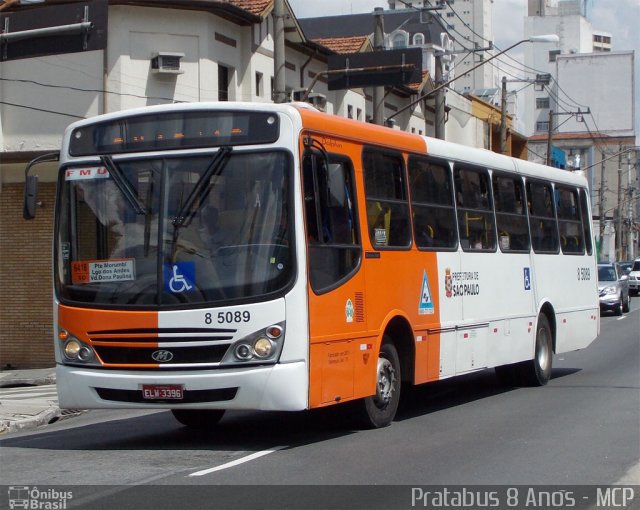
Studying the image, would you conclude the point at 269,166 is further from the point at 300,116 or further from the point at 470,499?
the point at 470,499

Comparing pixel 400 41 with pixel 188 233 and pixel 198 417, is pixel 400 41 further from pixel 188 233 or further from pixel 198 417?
pixel 188 233

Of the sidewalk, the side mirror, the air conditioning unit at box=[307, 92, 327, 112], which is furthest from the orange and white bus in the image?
the air conditioning unit at box=[307, 92, 327, 112]

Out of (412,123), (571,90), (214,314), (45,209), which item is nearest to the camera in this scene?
(214,314)

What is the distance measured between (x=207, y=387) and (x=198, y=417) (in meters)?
2.59

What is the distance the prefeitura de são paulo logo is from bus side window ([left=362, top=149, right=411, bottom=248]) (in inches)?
174

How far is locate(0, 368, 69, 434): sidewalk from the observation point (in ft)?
45.6

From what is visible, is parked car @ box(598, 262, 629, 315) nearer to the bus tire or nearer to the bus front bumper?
the bus tire

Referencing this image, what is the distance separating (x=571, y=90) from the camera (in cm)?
11031

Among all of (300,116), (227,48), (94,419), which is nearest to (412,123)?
(227,48)

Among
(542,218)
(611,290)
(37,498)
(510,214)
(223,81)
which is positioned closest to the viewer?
(37,498)

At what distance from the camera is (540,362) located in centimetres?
1598

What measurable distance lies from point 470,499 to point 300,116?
13.0ft

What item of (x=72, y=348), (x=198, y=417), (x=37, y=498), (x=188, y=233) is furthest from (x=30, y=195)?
(x=37, y=498)

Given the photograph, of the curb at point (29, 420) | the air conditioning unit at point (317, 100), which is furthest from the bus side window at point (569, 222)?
the air conditioning unit at point (317, 100)
